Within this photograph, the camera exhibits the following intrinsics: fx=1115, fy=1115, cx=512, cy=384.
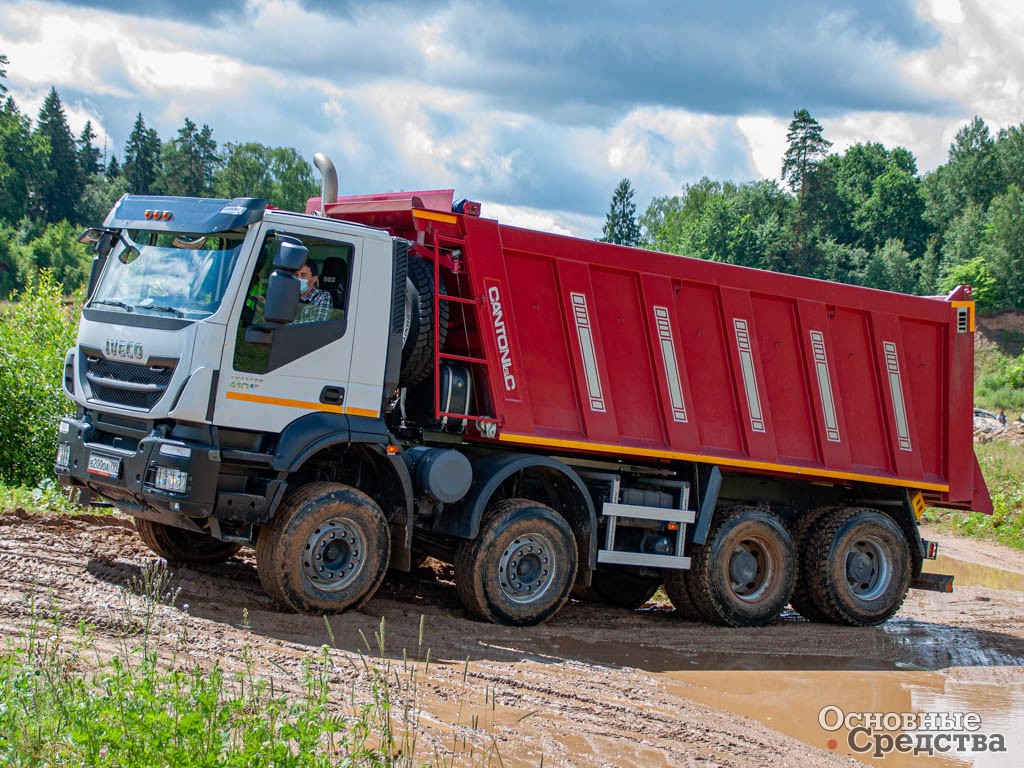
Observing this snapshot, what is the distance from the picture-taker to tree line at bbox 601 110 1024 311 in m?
71.0

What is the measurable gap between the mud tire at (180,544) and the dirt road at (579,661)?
14 centimetres

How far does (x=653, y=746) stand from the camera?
6320 millimetres

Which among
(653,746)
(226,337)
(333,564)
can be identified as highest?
(226,337)

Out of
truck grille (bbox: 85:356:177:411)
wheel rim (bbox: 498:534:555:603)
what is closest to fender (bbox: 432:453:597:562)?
wheel rim (bbox: 498:534:555:603)

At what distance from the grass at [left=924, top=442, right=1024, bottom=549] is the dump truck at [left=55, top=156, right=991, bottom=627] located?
358 inches

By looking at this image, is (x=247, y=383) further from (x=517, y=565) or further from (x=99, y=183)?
(x=99, y=183)

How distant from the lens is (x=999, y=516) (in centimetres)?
2083

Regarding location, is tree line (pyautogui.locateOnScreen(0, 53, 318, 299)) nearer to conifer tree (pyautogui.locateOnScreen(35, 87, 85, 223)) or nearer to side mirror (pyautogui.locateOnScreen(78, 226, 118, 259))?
conifer tree (pyautogui.locateOnScreen(35, 87, 85, 223))

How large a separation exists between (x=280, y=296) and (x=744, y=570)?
541 cm

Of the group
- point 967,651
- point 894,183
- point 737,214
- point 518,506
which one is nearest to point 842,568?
point 967,651

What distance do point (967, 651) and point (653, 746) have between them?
5.50 meters

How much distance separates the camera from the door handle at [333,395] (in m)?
8.12

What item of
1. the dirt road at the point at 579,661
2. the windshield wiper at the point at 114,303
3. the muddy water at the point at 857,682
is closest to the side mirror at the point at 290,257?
the windshield wiper at the point at 114,303

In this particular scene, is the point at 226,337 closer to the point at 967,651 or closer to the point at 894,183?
the point at 967,651
